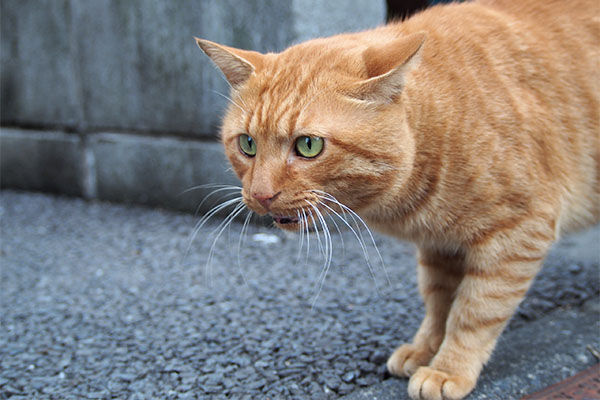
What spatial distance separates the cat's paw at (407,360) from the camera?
204 centimetres

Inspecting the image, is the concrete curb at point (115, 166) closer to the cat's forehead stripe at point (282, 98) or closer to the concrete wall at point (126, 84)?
the concrete wall at point (126, 84)

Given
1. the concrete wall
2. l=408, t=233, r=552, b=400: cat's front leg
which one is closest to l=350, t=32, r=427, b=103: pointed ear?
l=408, t=233, r=552, b=400: cat's front leg

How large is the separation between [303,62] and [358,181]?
1.40 ft

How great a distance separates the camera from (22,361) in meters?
2.12

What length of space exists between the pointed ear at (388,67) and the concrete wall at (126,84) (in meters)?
1.74

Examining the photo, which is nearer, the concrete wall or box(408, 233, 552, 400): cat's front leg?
box(408, 233, 552, 400): cat's front leg

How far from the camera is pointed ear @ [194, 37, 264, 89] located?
187cm

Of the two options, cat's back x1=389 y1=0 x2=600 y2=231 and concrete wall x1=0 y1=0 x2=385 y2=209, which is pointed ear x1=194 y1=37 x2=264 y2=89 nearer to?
cat's back x1=389 y1=0 x2=600 y2=231

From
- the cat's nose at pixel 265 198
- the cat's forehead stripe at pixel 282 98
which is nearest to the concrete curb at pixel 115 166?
the cat's forehead stripe at pixel 282 98

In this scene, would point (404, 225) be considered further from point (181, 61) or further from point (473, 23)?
point (181, 61)

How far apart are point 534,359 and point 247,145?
1.28 meters

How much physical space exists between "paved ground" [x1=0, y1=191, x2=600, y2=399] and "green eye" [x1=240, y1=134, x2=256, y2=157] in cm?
39

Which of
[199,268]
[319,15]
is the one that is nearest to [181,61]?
[319,15]

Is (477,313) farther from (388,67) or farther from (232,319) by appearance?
(232,319)
